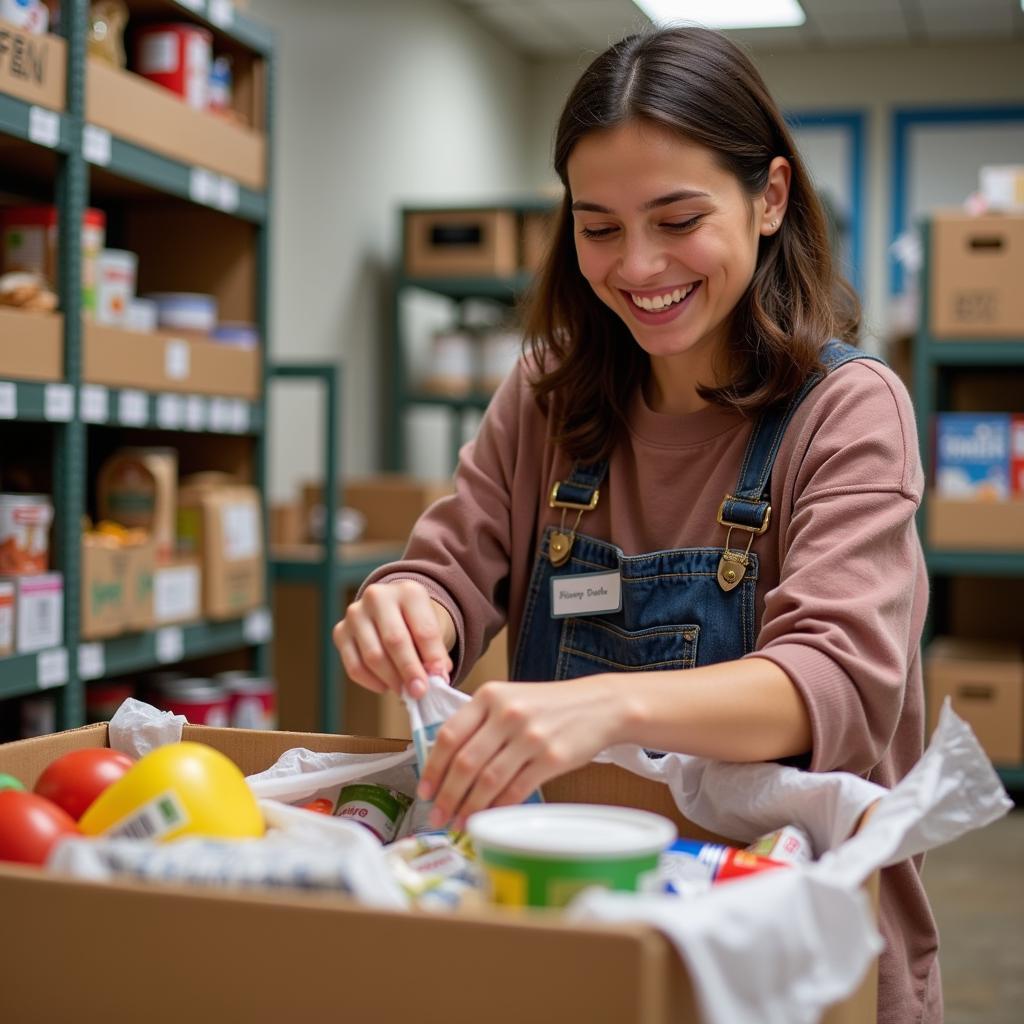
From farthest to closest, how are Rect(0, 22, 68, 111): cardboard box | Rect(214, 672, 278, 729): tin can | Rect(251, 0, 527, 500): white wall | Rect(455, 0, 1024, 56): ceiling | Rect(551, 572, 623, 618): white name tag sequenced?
Rect(455, 0, 1024, 56): ceiling → Rect(251, 0, 527, 500): white wall → Rect(214, 672, 278, 729): tin can → Rect(0, 22, 68, 111): cardboard box → Rect(551, 572, 623, 618): white name tag

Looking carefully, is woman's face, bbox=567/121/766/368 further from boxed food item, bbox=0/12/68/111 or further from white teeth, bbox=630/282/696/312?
boxed food item, bbox=0/12/68/111

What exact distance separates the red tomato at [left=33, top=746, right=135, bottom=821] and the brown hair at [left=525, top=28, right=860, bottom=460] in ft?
2.24

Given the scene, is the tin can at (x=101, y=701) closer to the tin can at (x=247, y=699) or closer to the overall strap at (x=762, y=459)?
the tin can at (x=247, y=699)

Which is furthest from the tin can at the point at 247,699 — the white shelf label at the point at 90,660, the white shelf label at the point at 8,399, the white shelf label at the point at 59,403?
the white shelf label at the point at 8,399

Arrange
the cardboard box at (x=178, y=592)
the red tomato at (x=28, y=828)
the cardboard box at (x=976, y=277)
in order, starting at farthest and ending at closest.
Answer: the cardboard box at (x=976, y=277), the cardboard box at (x=178, y=592), the red tomato at (x=28, y=828)

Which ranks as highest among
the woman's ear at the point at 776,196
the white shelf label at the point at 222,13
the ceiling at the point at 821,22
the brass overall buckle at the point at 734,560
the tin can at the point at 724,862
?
the ceiling at the point at 821,22

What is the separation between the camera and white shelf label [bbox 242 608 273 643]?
136 inches

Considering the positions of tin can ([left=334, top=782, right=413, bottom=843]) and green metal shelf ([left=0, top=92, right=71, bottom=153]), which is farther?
green metal shelf ([left=0, top=92, right=71, bottom=153])

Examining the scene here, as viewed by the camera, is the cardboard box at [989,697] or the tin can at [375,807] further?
the cardboard box at [989,697]

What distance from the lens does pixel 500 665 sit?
1.91m

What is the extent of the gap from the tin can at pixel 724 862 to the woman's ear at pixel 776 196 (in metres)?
0.76

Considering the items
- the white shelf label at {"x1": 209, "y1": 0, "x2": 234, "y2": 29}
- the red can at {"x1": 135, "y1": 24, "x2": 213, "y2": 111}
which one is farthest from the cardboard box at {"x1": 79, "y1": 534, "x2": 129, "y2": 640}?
the white shelf label at {"x1": 209, "y1": 0, "x2": 234, "y2": 29}

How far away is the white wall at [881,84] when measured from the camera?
746 centimetres

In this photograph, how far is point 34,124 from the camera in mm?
2586
